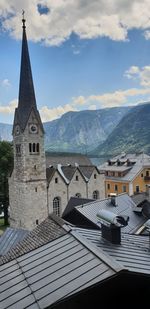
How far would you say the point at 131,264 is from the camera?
22.5 ft

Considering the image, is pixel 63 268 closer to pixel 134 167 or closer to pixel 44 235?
pixel 44 235

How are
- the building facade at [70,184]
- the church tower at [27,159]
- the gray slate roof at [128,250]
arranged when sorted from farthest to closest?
the building facade at [70,184], the church tower at [27,159], the gray slate roof at [128,250]

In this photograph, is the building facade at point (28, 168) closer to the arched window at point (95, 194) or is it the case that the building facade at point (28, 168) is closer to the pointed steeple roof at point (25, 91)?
the pointed steeple roof at point (25, 91)

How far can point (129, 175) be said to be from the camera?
2181 inches

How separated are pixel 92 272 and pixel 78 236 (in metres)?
2.08

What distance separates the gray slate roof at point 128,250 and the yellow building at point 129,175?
44.3 meters

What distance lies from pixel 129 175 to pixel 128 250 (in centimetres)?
4802

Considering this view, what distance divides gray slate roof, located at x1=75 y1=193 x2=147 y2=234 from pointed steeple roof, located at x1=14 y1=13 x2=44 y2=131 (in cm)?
2124

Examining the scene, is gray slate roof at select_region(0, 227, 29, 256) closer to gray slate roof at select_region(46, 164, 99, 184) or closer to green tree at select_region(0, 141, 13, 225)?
gray slate roof at select_region(46, 164, 99, 184)

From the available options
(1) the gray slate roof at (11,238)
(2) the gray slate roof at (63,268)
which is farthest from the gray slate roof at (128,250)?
(1) the gray slate roof at (11,238)

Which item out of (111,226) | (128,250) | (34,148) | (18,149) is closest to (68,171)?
(34,148)

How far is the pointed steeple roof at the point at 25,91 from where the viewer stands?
136 feet

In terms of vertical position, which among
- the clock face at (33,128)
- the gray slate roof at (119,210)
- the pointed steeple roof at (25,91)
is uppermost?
the pointed steeple roof at (25,91)

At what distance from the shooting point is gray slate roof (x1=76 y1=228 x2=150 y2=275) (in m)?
6.82
